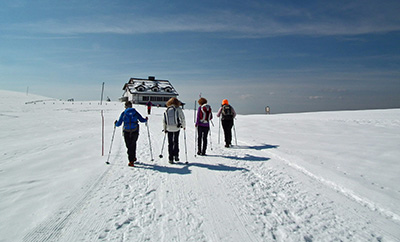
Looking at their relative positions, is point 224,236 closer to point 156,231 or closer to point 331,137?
point 156,231

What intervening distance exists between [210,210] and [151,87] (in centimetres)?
5779

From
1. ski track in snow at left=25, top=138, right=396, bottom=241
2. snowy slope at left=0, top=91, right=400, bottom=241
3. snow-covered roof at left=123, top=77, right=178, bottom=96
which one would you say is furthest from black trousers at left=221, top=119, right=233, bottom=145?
snow-covered roof at left=123, top=77, right=178, bottom=96

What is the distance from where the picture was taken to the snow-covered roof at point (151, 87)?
5684cm

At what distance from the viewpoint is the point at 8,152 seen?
7.79 m

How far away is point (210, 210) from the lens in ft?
12.5

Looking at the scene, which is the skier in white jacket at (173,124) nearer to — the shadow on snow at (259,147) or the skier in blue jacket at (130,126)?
the skier in blue jacket at (130,126)

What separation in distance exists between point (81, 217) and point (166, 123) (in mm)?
3613

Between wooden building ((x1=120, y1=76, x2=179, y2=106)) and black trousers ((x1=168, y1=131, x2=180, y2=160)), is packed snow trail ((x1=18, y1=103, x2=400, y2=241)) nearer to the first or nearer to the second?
black trousers ((x1=168, y1=131, x2=180, y2=160))

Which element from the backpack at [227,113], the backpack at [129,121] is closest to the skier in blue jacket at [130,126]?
the backpack at [129,121]

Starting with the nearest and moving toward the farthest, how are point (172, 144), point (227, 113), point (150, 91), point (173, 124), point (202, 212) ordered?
point (202, 212) < point (173, 124) < point (172, 144) < point (227, 113) < point (150, 91)

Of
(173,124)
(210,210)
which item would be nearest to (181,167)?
(173,124)

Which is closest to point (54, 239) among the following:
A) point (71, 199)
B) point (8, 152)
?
point (71, 199)

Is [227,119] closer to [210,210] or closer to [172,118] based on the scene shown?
[172,118]

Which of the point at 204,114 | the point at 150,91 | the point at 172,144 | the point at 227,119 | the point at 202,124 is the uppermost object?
the point at 150,91
